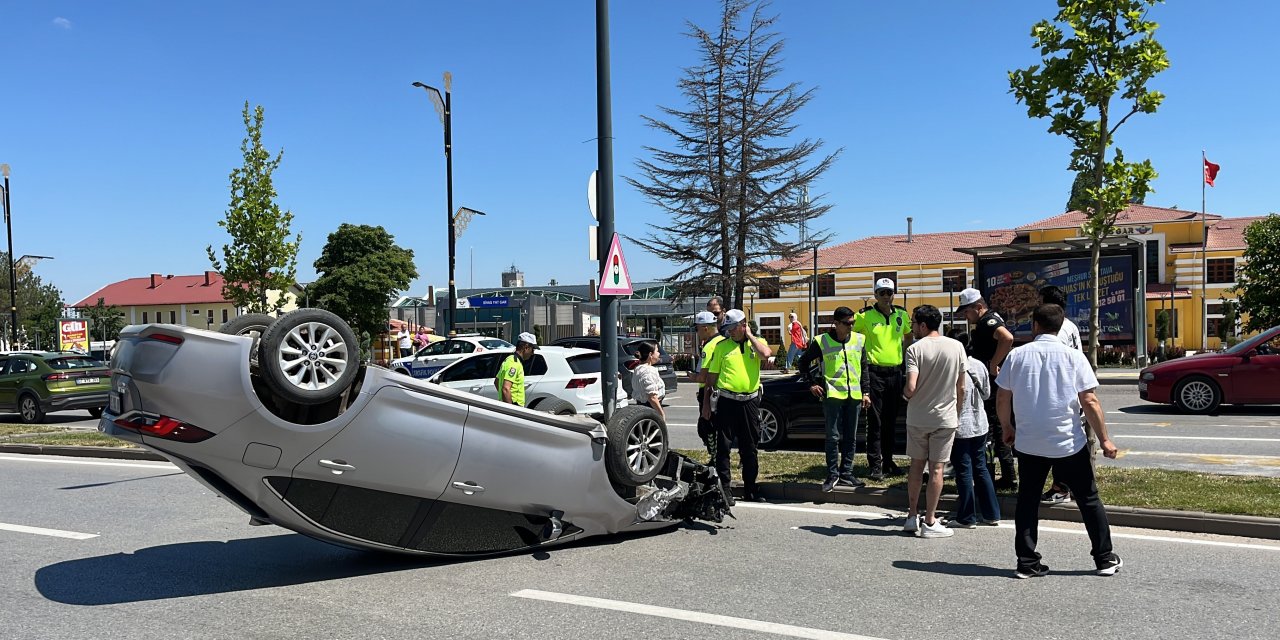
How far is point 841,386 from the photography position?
8.19 meters

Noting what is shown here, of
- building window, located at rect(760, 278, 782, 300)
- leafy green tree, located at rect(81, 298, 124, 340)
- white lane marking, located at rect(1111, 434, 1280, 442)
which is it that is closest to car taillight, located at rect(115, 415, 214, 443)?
white lane marking, located at rect(1111, 434, 1280, 442)

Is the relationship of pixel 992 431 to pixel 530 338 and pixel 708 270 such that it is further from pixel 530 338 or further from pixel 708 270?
pixel 708 270

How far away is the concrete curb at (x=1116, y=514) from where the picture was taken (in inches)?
256

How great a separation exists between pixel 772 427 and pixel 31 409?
16.1 metres

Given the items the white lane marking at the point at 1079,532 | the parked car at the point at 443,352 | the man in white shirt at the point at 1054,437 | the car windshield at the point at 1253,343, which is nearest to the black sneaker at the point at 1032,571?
the man in white shirt at the point at 1054,437

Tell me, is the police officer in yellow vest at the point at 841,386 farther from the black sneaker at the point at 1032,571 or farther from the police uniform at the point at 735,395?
the black sneaker at the point at 1032,571

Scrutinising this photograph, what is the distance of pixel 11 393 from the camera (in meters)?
19.3

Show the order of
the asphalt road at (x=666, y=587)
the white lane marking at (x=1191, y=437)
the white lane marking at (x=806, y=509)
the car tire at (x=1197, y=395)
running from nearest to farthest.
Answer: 1. the asphalt road at (x=666, y=587)
2. the white lane marking at (x=806, y=509)
3. the white lane marking at (x=1191, y=437)
4. the car tire at (x=1197, y=395)

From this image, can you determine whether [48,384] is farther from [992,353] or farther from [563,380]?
[992,353]

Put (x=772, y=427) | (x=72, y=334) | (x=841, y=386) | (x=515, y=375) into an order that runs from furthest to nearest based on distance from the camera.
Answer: (x=72, y=334), (x=772, y=427), (x=515, y=375), (x=841, y=386)

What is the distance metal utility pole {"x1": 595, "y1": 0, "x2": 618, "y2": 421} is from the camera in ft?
30.6

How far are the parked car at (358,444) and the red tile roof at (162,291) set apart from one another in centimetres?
9405

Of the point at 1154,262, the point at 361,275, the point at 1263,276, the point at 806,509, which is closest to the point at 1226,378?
the point at 806,509

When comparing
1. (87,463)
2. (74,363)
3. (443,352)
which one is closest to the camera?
(87,463)
